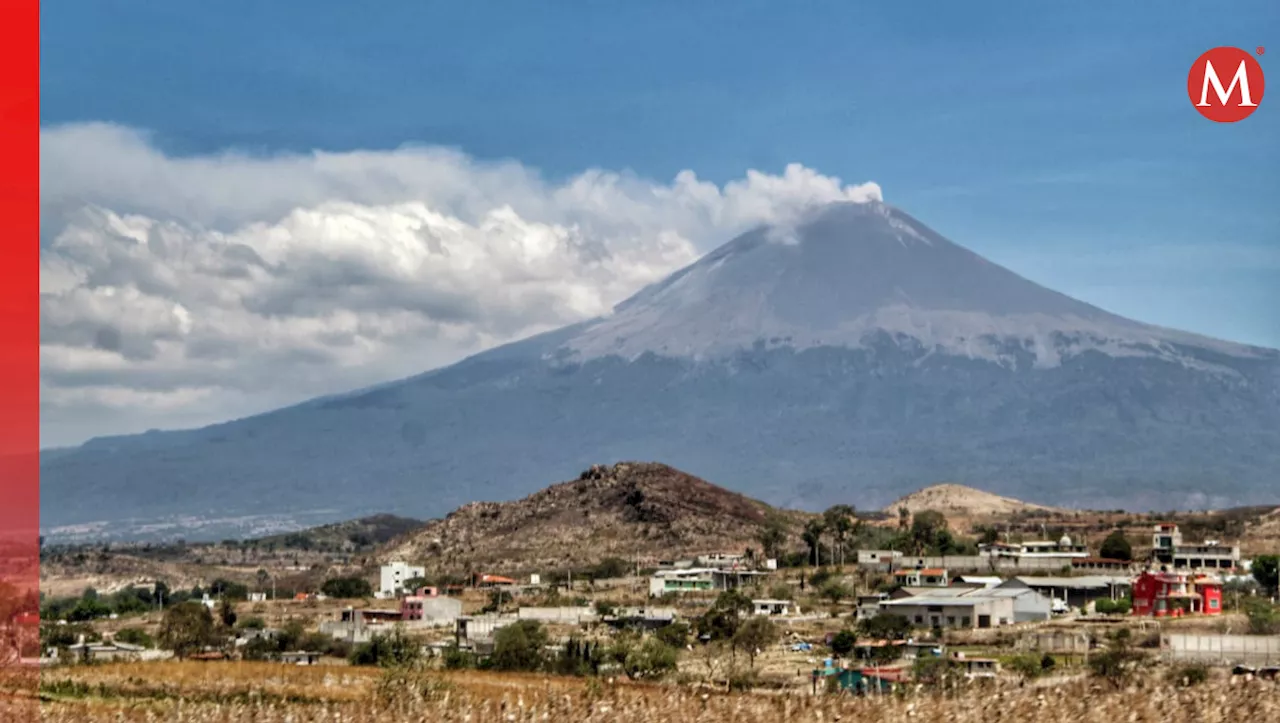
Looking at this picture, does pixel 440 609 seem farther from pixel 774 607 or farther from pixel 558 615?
pixel 774 607

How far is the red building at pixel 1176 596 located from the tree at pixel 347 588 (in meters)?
63.6

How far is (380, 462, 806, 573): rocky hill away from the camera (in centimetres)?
15238

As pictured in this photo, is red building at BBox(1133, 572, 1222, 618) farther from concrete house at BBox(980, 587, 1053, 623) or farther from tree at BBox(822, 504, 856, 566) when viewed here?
tree at BBox(822, 504, 856, 566)

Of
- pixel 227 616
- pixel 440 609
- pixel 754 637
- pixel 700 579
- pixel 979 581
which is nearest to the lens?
pixel 754 637

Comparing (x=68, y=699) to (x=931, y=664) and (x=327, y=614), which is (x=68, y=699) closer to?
(x=931, y=664)

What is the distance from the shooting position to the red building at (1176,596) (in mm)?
84625

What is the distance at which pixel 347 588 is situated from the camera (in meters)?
133

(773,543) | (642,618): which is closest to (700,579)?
(773,543)

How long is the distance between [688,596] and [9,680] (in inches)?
2952

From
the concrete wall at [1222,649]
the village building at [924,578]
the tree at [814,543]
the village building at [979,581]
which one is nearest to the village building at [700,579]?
the village building at [924,578]

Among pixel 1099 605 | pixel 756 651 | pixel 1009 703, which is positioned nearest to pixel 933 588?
pixel 1099 605

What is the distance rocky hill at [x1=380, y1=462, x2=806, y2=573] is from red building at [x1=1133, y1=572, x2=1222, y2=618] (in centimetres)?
5925

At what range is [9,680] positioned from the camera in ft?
111

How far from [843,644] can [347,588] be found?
231 ft
